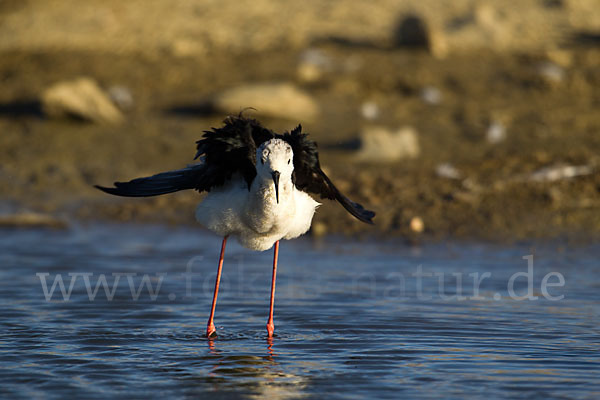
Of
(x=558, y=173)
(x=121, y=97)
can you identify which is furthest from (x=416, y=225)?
(x=121, y=97)

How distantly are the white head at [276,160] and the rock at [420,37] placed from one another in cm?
970

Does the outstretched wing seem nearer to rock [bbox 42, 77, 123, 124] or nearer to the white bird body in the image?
the white bird body

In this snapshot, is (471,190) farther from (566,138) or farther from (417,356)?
(417,356)

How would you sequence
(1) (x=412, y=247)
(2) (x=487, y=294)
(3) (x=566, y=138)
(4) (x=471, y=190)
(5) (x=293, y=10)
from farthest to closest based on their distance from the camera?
(5) (x=293, y=10) < (3) (x=566, y=138) < (4) (x=471, y=190) < (1) (x=412, y=247) < (2) (x=487, y=294)

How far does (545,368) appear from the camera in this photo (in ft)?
20.2

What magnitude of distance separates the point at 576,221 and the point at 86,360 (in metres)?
6.03

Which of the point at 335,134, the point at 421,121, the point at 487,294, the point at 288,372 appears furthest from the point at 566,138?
the point at 288,372

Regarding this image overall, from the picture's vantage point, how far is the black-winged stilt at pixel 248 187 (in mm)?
6484

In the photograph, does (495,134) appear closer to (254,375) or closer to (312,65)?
(312,65)

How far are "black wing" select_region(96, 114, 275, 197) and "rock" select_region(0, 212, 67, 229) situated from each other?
13.7ft

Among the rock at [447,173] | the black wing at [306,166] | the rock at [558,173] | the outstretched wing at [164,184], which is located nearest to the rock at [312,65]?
the rock at [447,173]

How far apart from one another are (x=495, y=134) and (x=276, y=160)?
7307 millimetres

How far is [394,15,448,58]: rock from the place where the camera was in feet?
51.2

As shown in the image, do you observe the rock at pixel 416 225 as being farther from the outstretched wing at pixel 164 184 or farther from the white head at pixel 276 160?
the white head at pixel 276 160
